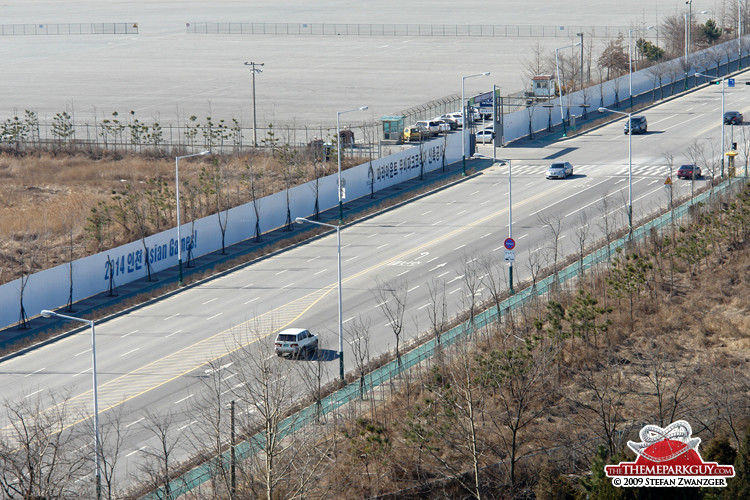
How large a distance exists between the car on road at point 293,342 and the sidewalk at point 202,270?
13015 millimetres

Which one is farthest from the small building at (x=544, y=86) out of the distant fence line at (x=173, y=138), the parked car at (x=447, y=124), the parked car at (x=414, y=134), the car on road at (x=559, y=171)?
the car on road at (x=559, y=171)

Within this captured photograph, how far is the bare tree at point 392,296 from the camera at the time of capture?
61.6m

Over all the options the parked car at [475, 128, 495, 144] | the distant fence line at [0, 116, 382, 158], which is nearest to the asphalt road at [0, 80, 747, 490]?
the parked car at [475, 128, 495, 144]

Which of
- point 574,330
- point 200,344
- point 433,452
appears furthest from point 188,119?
point 433,452

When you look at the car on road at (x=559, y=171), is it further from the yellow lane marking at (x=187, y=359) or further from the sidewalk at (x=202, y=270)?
the yellow lane marking at (x=187, y=359)

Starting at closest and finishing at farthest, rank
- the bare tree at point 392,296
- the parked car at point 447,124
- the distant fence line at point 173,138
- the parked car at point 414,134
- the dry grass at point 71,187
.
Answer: the bare tree at point 392,296 → the dry grass at point 71,187 → the distant fence line at point 173,138 → the parked car at point 414,134 → the parked car at point 447,124

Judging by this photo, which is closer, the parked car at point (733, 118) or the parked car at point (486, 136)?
the parked car at point (733, 118)

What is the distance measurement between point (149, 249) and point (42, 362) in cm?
1535

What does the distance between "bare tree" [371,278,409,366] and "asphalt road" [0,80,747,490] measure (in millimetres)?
376

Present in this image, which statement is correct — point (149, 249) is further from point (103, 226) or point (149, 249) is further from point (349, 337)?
point (349, 337)

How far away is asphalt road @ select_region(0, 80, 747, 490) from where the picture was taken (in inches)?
2185

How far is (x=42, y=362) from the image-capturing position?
192 ft

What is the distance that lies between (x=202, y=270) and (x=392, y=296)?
543 inches

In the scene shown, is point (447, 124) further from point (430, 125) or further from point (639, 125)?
point (639, 125)
